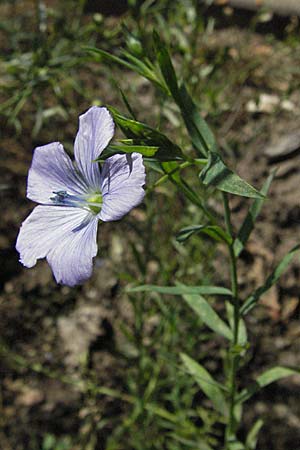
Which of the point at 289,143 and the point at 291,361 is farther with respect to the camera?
the point at 289,143

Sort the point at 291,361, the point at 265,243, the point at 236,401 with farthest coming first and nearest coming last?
the point at 265,243 → the point at 291,361 → the point at 236,401

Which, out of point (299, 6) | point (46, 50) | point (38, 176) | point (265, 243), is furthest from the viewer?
point (299, 6)

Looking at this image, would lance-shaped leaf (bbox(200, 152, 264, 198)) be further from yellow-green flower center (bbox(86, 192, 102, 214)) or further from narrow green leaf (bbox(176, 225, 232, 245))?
yellow-green flower center (bbox(86, 192, 102, 214))

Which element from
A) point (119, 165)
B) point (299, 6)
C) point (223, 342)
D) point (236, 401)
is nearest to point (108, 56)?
point (119, 165)

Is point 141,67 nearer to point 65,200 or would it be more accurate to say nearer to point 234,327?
point 65,200

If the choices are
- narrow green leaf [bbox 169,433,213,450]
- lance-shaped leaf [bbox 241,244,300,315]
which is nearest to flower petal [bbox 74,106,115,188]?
lance-shaped leaf [bbox 241,244,300,315]

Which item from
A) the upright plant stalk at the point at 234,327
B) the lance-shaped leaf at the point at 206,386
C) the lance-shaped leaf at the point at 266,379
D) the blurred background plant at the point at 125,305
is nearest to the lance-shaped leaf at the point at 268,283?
the upright plant stalk at the point at 234,327

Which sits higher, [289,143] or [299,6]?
[299,6]

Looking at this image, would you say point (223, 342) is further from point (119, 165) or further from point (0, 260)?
point (119, 165)

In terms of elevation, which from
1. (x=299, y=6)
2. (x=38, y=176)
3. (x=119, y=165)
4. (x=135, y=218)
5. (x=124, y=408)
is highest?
(x=119, y=165)
